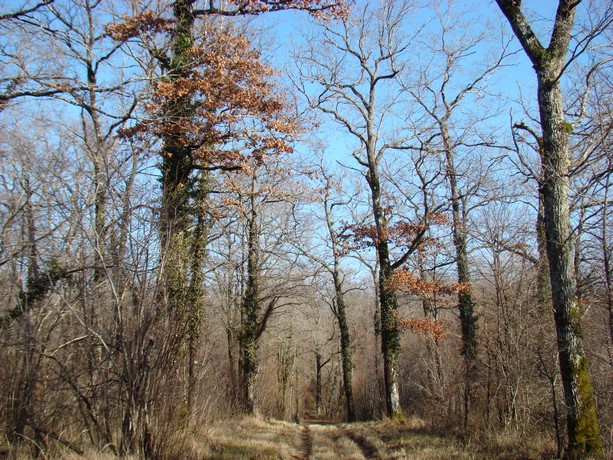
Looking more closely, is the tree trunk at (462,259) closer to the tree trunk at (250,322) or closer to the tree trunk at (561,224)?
the tree trunk at (561,224)

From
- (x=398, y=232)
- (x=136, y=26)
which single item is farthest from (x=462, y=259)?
(x=136, y=26)

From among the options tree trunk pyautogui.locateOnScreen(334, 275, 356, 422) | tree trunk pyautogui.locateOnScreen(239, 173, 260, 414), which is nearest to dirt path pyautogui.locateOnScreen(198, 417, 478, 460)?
tree trunk pyautogui.locateOnScreen(239, 173, 260, 414)

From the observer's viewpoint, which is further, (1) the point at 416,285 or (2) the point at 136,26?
(1) the point at 416,285

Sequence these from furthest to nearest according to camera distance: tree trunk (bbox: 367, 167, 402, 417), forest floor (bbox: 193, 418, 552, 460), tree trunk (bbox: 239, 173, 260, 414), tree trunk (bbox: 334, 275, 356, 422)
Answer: tree trunk (bbox: 334, 275, 356, 422)
tree trunk (bbox: 239, 173, 260, 414)
tree trunk (bbox: 367, 167, 402, 417)
forest floor (bbox: 193, 418, 552, 460)

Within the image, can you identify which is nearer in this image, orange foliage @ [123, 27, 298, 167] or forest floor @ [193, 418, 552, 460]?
forest floor @ [193, 418, 552, 460]

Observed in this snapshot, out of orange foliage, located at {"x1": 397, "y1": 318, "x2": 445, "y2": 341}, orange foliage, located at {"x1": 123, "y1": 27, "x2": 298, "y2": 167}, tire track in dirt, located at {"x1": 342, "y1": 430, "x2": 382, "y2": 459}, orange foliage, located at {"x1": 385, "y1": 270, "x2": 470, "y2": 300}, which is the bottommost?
A: tire track in dirt, located at {"x1": 342, "y1": 430, "x2": 382, "y2": 459}

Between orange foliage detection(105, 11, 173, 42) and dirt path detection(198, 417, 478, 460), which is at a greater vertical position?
orange foliage detection(105, 11, 173, 42)

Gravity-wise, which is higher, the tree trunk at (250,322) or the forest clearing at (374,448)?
the tree trunk at (250,322)

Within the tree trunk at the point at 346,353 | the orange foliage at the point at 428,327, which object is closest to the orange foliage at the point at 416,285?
the orange foliage at the point at 428,327

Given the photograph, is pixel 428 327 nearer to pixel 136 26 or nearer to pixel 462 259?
pixel 462 259

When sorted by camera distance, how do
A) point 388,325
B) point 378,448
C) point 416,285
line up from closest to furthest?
point 378,448
point 416,285
point 388,325

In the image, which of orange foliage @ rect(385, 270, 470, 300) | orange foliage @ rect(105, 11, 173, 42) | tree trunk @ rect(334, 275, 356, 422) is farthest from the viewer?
tree trunk @ rect(334, 275, 356, 422)


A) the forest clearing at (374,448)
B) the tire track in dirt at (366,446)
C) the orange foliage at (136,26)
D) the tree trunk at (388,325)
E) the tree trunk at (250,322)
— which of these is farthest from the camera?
the tree trunk at (250,322)

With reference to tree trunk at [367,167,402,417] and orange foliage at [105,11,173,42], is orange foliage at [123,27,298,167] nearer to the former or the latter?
orange foliage at [105,11,173,42]
